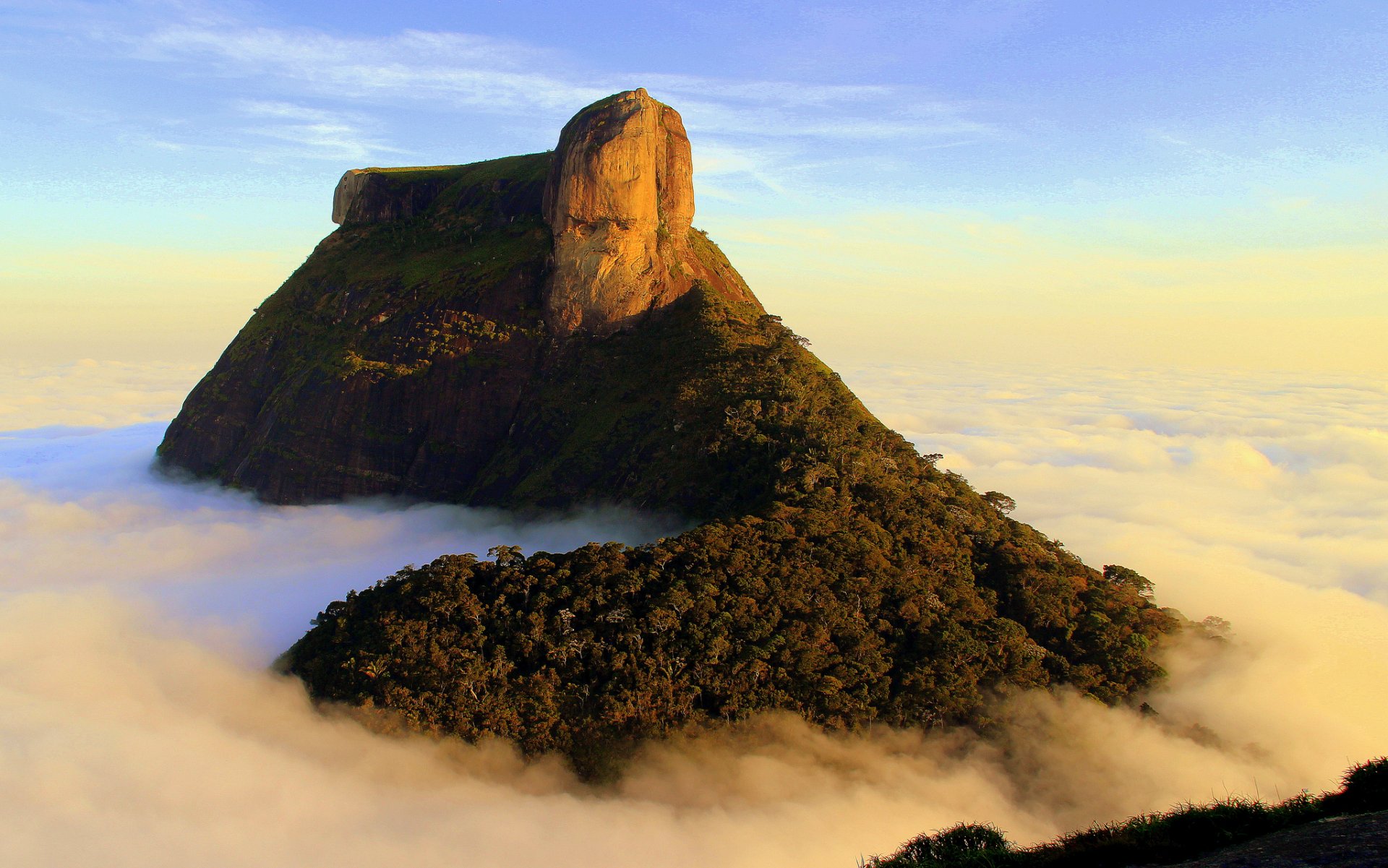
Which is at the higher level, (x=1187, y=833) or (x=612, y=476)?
(x=612, y=476)

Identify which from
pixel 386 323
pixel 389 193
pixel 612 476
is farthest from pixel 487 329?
pixel 389 193

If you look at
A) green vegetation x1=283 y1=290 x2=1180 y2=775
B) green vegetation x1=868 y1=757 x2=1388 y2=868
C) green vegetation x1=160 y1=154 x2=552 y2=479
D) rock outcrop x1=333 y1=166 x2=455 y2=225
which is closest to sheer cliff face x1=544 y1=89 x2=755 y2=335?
green vegetation x1=160 y1=154 x2=552 y2=479

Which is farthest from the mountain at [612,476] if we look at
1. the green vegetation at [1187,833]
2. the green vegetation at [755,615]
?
the green vegetation at [1187,833]

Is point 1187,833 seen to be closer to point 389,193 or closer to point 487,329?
point 487,329

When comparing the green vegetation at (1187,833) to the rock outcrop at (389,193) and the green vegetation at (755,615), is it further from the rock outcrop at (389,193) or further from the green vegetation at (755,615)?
the rock outcrop at (389,193)

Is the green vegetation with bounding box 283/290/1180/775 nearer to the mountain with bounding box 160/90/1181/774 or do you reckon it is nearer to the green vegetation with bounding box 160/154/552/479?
the mountain with bounding box 160/90/1181/774

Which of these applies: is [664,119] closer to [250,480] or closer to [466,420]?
[466,420]
